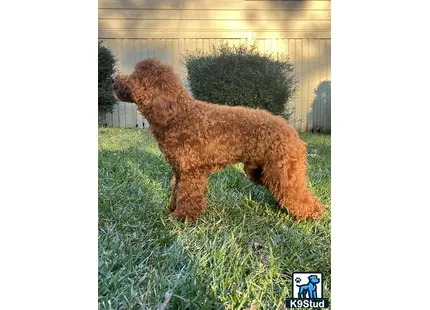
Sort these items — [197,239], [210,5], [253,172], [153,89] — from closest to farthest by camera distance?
[210,5] → [197,239] → [153,89] → [253,172]

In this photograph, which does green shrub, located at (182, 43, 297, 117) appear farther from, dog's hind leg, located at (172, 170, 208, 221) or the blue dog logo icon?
the blue dog logo icon

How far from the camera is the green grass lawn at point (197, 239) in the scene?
1531 mm

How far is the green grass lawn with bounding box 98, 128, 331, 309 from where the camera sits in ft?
5.02

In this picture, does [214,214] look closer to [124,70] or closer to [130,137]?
[130,137]

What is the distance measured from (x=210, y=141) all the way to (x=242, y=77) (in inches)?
13.9

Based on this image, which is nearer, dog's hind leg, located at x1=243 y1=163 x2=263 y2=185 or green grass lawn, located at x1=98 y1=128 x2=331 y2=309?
green grass lawn, located at x1=98 y1=128 x2=331 y2=309

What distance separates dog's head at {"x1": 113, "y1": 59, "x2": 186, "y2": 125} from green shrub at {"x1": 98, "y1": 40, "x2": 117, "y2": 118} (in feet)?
→ 0.22

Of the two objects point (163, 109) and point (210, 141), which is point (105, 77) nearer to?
point (163, 109)

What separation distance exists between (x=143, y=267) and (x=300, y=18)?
124 cm

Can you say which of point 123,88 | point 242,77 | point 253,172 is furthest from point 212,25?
point 253,172

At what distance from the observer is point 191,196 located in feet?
6.79
